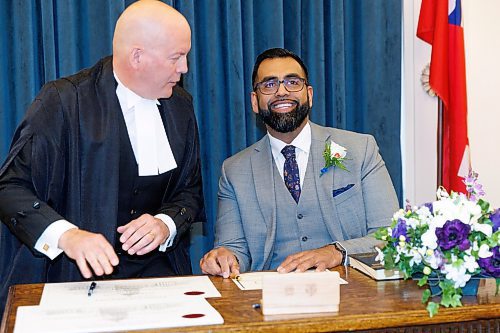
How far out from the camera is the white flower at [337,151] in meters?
3.35

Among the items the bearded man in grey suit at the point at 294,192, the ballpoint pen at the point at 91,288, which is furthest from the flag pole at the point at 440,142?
the ballpoint pen at the point at 91,288

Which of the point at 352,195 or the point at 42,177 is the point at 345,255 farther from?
the point at 42,177

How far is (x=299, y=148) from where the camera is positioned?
348 centimetres

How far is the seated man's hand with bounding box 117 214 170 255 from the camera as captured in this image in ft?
8.11

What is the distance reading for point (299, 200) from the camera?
3320 millimetres

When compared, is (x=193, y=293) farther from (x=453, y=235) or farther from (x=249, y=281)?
(x=453, y=235)

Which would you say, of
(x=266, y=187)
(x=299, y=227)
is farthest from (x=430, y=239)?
(x=266, y=187)

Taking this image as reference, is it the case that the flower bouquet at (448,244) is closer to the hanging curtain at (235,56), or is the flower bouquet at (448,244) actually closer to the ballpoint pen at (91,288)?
the ballpoint pen at (91,288)

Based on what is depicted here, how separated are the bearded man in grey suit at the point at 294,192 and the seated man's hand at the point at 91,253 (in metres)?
0.98

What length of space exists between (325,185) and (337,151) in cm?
17

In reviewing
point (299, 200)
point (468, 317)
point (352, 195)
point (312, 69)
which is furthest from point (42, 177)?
point (312, 69)

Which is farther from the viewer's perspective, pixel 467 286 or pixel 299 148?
pixel 299 148

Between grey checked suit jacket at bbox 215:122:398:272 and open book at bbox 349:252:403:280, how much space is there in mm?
495

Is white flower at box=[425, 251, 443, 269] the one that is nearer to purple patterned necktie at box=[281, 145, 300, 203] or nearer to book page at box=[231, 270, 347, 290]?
book page at box=[231, 270, 347, 290]
